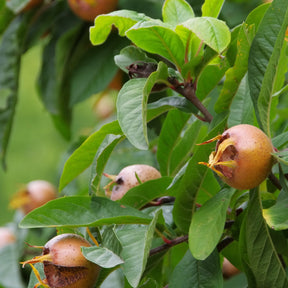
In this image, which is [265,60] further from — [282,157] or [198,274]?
[198,274]

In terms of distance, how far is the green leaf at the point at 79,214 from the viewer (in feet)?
2.48

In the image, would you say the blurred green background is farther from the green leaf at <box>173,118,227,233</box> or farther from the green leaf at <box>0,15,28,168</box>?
the green leaf at <box>173,118,227,233</box>

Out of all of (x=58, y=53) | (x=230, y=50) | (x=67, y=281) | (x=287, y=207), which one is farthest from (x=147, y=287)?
(x=58, y=53)

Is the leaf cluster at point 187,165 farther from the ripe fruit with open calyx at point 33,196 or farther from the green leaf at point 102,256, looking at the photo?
the ripe fruit with open calyx at point 33,196

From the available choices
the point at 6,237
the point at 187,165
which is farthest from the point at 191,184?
the point at 6,237

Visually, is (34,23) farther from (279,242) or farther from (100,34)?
(279,242)

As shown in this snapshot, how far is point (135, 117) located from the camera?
0.71m

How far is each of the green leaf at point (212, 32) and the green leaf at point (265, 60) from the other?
53mm

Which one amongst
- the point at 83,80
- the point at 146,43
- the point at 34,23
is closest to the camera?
the point at 146,43

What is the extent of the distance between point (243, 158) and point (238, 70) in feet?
0.55

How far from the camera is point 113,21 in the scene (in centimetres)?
77

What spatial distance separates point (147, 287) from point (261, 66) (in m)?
0.31

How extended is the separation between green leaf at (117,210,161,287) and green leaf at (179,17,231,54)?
207 mm

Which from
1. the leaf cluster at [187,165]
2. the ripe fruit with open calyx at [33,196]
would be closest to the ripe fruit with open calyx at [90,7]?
the ripe fruit with open calyx at [33,196]
